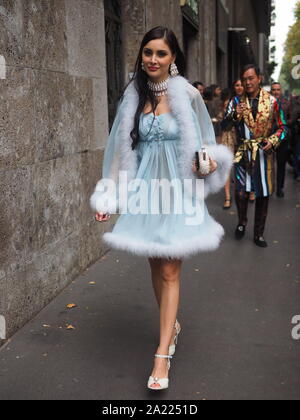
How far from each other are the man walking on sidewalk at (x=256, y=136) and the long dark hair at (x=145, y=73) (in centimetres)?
281

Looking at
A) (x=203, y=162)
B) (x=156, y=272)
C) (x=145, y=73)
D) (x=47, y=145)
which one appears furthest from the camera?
Answer: (x=47, y=145)

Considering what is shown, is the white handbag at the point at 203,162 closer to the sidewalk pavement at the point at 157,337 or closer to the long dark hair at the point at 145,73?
the long dark hair at the point at 145,73

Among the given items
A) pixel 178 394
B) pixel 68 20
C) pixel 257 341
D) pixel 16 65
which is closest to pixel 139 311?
pixel 257 341

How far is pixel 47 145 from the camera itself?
4.42 metres

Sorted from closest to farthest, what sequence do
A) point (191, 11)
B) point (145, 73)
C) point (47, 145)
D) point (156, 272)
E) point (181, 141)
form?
point (181, 141) → point (145, 73) → point (156, 272) → point (47, 145) → point (191, 11)

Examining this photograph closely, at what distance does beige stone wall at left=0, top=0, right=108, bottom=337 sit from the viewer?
381 centimetres

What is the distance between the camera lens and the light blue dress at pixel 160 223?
10.5ft

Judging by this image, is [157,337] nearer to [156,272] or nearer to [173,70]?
[156,272]

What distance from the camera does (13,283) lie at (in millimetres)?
3881

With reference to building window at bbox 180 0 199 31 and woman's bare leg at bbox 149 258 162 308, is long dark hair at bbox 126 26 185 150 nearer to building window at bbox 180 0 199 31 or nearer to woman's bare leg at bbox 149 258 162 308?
woman's bare leg at bbox 149 258 162 308

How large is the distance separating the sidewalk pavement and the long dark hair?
1.36 meters

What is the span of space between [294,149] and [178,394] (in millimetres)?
9269

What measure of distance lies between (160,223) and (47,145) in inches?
61.4

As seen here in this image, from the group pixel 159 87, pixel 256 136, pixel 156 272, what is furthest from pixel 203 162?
pixel 256 136
